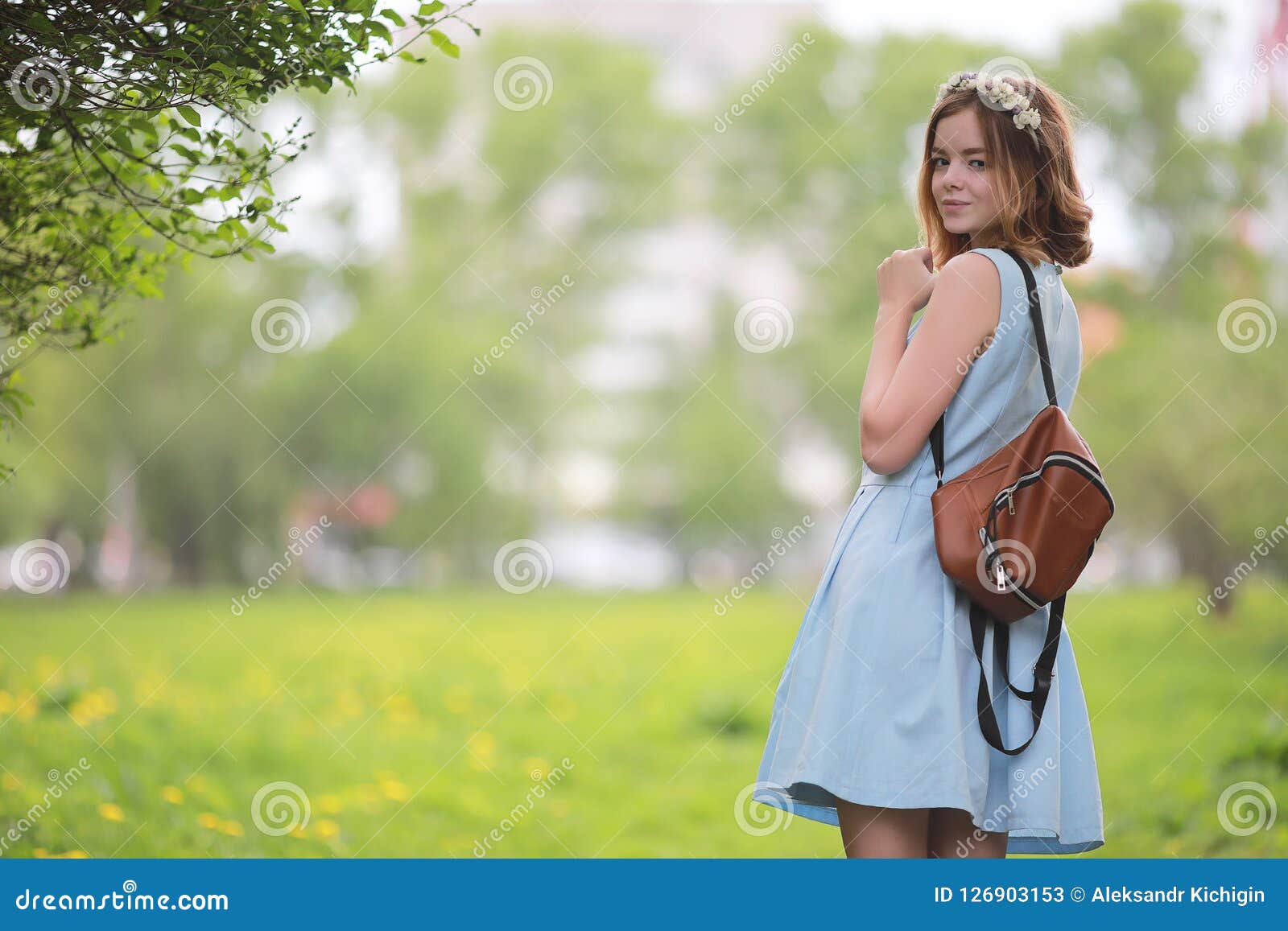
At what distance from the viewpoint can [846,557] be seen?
1.98m

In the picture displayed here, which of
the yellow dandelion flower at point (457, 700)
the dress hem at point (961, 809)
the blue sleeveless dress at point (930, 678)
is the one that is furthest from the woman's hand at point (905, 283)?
the yellow dandelion flower at point (457, 700)

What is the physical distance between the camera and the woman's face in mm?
2018

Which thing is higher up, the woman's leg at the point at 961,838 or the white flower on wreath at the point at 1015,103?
the white flower on wreath at the point at 1015,103

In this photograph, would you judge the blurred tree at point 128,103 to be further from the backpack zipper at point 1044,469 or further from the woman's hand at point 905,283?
the backpack zipper at point 1044,469

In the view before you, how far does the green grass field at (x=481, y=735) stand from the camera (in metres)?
4.71

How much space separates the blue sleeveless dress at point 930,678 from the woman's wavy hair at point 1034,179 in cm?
9

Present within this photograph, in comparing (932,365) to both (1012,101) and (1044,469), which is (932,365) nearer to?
(1044,469)

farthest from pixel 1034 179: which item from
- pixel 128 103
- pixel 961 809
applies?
pixel 128 103

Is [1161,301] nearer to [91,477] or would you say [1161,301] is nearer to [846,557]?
[846,557]

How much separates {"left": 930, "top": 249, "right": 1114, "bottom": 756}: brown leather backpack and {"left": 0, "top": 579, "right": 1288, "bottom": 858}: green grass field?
3159mm

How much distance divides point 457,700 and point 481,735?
90 centimetres

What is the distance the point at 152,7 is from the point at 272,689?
646cm

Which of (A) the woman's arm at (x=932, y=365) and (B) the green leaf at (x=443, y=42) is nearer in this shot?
(A) the woman's arm at (x=932, y=365)

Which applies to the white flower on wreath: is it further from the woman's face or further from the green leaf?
the green leaf
